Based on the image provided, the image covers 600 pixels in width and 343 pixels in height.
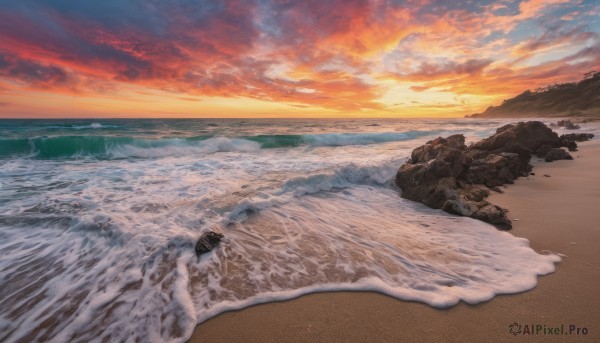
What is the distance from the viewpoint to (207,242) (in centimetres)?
395

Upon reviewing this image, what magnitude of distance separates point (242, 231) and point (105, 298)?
2072 mm

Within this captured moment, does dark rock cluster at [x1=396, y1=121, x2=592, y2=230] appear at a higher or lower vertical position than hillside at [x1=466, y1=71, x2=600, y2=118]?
lower

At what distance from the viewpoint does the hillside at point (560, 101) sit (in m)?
64.0

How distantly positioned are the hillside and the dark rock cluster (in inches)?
2677

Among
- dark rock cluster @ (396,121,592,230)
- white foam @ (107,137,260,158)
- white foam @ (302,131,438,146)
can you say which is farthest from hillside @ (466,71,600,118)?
white foam @ (107,137,260,158)

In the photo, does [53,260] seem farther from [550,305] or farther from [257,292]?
[550,305]

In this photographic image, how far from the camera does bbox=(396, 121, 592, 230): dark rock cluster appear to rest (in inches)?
205

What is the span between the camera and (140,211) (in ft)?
17.7

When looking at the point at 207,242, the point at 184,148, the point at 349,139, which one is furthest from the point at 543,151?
the point at 184,148

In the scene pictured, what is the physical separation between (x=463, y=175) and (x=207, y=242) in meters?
6.45

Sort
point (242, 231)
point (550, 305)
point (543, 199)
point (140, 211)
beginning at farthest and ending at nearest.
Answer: point (543, 199)
point (140, 211)
point (242, 231)
point (550, 305)

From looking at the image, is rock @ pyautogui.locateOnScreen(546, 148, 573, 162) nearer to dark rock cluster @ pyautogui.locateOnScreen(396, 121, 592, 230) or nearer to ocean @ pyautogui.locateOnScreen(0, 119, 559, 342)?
dark rock cluster @ pyautogui.locateOnScreen(396, 121, 592, 230)

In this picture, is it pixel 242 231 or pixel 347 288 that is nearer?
pixel 347 288

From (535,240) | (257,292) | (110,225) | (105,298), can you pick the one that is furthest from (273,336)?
(535,240)
